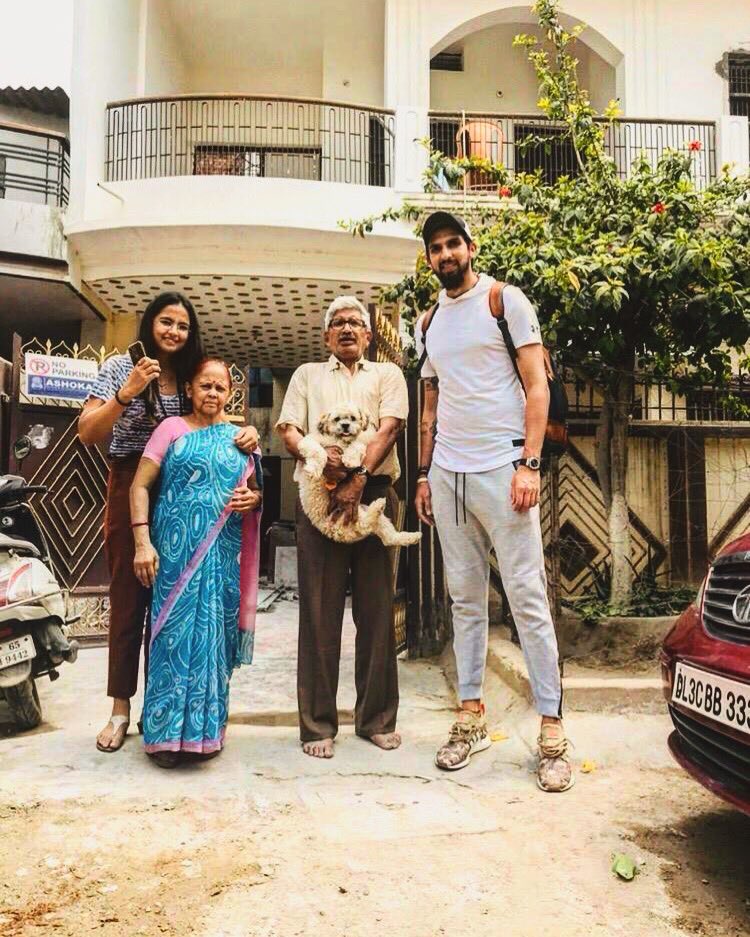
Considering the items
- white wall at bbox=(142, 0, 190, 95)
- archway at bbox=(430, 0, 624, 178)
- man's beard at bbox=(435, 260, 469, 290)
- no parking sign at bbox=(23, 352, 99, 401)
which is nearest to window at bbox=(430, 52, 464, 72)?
archway at bbox=(430, 0, 624, 178)

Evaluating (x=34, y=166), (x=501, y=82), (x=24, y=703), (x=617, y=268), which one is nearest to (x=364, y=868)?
(x=24, y=703)

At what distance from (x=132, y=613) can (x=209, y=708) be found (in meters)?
0.50

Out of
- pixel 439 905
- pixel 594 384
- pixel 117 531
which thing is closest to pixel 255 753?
pixel 117 531

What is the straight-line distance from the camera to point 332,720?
2.84m

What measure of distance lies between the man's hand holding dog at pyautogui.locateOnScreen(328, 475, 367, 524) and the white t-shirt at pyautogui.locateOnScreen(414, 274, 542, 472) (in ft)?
1.18

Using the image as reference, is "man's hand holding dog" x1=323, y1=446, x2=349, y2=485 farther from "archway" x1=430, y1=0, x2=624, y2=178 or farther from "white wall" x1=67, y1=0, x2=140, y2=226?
"archway" x1=430, y1=0, x2=624, y2=178

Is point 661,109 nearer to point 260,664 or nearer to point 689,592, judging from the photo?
point 689,592

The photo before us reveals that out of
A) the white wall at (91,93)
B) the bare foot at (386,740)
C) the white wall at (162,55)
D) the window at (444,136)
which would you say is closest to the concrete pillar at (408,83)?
the window at (444,136)

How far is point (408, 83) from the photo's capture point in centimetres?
920

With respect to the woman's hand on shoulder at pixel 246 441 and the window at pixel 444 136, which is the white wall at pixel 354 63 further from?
the woman's hand on shoulder at pixel 246 441

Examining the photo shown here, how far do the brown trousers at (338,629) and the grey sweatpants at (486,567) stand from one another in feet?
1.06

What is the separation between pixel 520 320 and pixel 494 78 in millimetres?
10363

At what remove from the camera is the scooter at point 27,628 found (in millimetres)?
2996

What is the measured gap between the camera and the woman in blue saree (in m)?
2.58
